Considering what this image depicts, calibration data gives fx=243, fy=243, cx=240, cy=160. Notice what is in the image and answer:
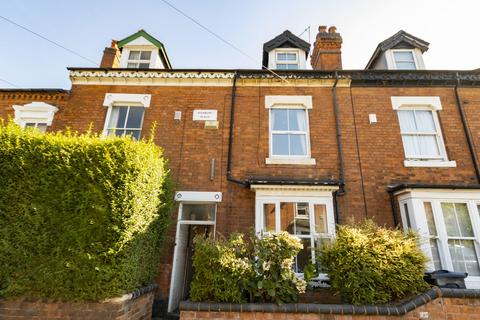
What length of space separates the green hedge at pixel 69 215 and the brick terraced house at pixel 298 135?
2388mm

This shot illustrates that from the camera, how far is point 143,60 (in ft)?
31.1

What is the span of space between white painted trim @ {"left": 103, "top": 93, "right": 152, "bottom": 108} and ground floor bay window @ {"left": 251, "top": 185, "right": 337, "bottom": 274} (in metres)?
4.87

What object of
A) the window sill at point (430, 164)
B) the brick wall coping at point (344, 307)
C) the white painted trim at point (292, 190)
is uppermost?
the window sill at point (430, 164)

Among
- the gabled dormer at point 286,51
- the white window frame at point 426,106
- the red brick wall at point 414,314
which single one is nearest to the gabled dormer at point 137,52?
the gabled dormer at point 286,51

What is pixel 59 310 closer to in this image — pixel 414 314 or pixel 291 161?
pixel 414 314

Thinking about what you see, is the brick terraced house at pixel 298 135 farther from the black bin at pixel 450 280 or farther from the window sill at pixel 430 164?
the black bin at pixel 450 280

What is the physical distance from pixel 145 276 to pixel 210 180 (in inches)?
119

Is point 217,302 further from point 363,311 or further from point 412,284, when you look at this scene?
point 412,284

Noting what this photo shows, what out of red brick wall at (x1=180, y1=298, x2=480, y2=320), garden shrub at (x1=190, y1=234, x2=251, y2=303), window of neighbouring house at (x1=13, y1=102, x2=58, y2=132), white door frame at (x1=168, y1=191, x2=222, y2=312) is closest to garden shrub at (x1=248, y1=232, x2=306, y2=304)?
garden shrub at (x1=190, y1=234, x2=251, y2=303)

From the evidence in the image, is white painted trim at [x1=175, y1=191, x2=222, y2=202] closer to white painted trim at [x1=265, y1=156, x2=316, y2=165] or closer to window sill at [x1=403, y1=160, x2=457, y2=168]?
white painted trim at [x1=265, y1=156, x2=316, y2=165]

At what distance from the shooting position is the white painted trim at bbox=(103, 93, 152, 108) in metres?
8.39

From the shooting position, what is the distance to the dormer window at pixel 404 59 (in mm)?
9174

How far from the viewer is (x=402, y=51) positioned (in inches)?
368

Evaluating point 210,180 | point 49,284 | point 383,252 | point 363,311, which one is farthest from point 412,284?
point 49,284
